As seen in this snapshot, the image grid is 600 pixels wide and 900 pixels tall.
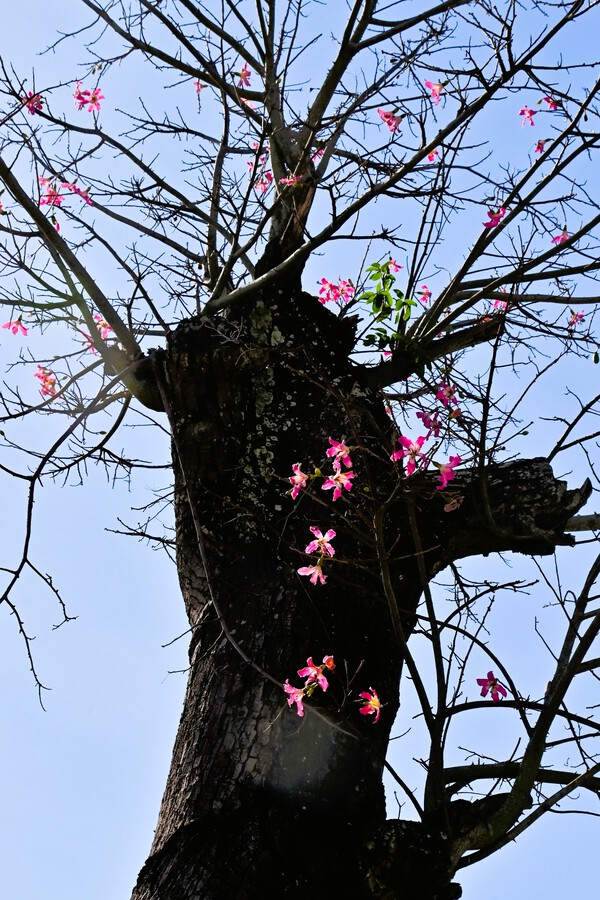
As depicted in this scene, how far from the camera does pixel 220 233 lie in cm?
404

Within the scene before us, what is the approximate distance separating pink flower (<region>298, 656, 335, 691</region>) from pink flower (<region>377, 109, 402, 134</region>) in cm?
225

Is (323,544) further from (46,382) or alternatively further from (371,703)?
(46,382)

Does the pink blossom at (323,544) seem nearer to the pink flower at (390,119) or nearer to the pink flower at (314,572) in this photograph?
the pink flower at (314,572)

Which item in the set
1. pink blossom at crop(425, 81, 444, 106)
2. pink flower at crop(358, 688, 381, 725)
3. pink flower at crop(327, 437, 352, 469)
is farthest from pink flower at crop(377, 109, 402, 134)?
pink flower at crop(358, 688, 381, 725)

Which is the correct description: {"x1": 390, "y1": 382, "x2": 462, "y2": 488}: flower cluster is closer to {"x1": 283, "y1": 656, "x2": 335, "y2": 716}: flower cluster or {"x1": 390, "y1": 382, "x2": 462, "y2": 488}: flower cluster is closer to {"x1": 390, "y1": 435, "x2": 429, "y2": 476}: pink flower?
{"x1": 390, "y1": 435, "x2": 429, "y2": 476}: pink flower

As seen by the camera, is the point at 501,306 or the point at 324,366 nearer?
the point at 324,366

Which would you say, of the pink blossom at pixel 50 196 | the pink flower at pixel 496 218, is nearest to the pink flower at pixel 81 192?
the pink blossom at pixel 50 196

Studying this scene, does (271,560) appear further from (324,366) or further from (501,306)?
(501,306)

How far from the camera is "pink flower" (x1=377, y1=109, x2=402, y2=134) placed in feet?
12.1

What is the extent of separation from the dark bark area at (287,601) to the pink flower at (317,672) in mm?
61

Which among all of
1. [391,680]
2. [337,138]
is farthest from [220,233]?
[391,680]

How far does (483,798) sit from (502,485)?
105 cm

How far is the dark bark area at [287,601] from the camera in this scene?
Result: 2238mm

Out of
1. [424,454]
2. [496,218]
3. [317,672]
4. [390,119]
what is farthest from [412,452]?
[390,119]
